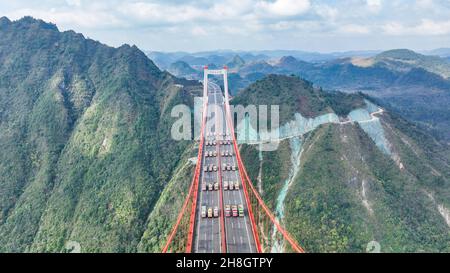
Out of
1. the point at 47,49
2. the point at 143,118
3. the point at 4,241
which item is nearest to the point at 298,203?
the point at 143,118

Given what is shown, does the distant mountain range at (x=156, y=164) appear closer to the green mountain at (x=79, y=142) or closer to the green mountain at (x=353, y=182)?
the green mountain at (x=353, y=182)

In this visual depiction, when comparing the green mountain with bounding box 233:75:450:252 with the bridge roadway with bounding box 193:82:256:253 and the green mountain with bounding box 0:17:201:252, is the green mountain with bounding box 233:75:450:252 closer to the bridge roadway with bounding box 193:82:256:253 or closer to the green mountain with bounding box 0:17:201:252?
the bridge roadway with bounding box 193:82:256:253

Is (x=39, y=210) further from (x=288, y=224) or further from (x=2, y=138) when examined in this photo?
(x=288, y=224)

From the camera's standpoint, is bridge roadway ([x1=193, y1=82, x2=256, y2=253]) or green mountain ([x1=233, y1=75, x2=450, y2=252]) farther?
green mountain ([x1=233, y1=75, x2=450, y2=252])

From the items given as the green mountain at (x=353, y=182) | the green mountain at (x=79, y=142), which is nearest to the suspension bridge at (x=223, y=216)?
the green mountain at (x=353, y=182)

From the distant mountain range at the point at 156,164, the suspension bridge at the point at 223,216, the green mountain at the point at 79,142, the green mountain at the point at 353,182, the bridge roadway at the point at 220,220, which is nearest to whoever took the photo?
the bridge roadway at the point at 220,220

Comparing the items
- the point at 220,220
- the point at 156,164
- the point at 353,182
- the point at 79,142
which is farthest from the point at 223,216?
the point at 79,142

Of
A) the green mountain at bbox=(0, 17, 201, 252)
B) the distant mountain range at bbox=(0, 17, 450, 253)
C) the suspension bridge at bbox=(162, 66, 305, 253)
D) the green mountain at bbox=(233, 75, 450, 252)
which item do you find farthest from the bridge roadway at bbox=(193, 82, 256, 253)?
the green mountain at bbox=(0, 17, 201, 252)
